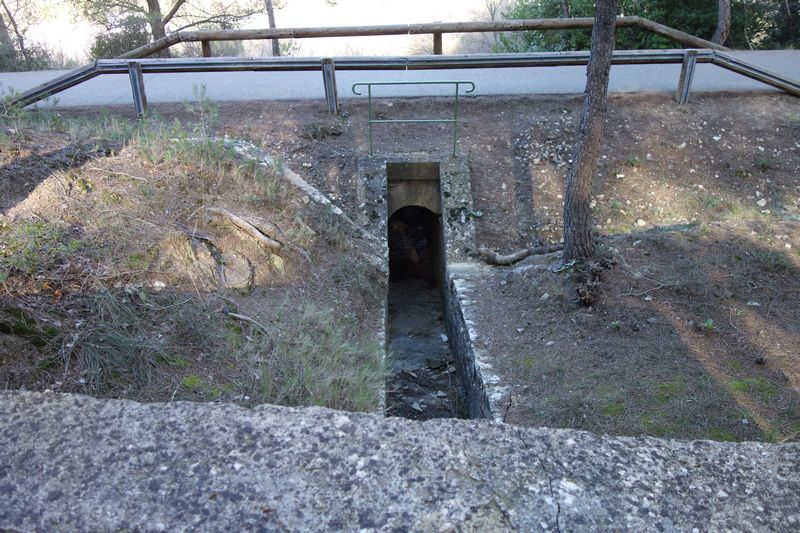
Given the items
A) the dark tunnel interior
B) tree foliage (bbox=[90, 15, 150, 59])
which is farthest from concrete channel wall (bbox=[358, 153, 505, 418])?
tree foliage (bbox=[90, 15, 150, 59])

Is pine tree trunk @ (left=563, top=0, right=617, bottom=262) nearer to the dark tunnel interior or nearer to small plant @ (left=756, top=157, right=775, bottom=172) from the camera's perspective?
the dark tunnel interior

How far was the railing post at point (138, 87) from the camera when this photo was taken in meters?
8.64

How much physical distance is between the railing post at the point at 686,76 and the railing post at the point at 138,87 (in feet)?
26.8

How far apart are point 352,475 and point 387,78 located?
9245 millimetres

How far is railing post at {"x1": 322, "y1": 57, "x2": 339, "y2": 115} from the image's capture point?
347 inches

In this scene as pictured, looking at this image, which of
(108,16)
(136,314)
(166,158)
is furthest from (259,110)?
(108,16)

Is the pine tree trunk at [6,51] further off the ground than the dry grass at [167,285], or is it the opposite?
the pine tree trunk at [6,51]

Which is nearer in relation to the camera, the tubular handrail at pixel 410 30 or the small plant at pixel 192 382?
the small plant at pixel 192 382

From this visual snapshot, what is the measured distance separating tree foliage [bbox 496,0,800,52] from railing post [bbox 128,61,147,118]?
10.3 meters

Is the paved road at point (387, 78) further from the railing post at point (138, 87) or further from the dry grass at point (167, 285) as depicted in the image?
the dry grass at point (167, 285)

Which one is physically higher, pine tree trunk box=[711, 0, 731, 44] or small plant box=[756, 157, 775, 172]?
pine tree trunk box=[711, 0, 731, 44]

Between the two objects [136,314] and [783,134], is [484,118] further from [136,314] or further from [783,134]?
[136,314]

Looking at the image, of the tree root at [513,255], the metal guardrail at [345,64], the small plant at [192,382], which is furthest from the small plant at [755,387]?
the metal guardrail at [345,64]

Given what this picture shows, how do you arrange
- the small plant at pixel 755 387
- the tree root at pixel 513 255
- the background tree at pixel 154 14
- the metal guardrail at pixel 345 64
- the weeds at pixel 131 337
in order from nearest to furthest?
the weeds at pixel 131 337 < the small plant at pixel 755 387 < the tree root at pixel 513 255 < the metal guardrail at pixel 345 64 < the background tree at pixel 154 14
